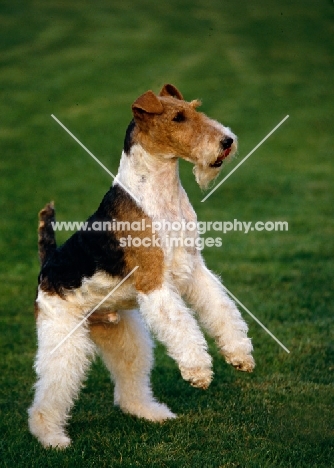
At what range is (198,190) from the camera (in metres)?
15.8

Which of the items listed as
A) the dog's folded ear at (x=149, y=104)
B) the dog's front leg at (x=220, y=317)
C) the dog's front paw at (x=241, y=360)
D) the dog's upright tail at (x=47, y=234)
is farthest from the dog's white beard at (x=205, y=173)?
the dog's upright tail at (x=47, y=234)

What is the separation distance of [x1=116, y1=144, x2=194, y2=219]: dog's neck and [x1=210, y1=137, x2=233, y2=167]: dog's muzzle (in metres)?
0.33

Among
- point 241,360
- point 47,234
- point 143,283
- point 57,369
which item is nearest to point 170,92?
point 143,283

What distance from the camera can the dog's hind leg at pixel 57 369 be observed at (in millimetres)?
5059

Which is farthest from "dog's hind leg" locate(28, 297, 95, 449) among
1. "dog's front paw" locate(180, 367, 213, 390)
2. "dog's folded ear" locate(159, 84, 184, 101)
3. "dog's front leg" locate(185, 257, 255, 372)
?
"dog's folded ear" locate(159, 84, 184, 101)

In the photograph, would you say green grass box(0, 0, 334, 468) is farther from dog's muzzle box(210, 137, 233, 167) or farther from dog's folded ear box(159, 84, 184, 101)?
dog's folded ear box(159, 84, 184, 101)

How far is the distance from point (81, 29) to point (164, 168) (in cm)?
1937

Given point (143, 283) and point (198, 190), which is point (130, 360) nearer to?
point (143, 283)

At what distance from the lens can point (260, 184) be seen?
16062mm

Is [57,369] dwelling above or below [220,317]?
below

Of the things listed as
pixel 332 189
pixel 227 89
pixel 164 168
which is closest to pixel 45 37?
pixel 227 89

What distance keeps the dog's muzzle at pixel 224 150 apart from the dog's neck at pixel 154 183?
330 millimetres

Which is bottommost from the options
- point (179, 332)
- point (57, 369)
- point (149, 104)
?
point (57, 369)

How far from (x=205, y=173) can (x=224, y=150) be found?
210 millimetres
